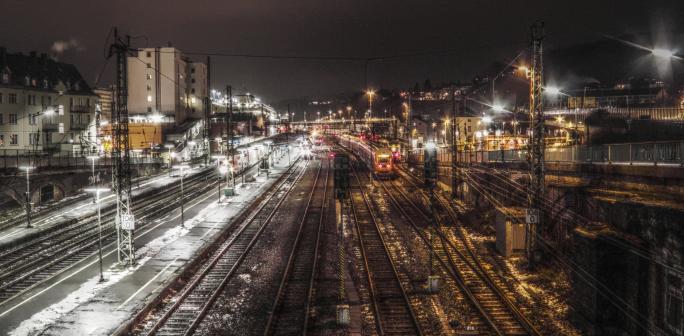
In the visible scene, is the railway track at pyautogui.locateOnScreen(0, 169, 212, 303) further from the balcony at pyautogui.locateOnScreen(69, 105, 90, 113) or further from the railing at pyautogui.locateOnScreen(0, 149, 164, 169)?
the balcony at pyautogui.locateOnScreen(69, 105, 90, 113)

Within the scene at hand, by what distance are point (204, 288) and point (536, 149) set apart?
41.8 ft

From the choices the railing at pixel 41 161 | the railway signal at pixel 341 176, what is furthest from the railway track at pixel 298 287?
the railing at pixel 41 161

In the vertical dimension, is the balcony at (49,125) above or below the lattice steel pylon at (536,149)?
above

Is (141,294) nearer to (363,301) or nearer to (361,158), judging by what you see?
(363,301)

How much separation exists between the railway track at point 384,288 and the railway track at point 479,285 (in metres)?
2.10

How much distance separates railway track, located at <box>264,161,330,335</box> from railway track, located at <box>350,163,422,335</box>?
2.06 metres

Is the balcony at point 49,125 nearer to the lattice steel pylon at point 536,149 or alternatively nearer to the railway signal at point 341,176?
the railway signal at point 341,176

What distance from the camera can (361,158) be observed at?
80.2m

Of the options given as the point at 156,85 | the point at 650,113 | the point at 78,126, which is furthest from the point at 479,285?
the point at 156,85

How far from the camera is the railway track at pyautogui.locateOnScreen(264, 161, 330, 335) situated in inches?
623

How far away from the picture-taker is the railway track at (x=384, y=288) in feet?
51.8

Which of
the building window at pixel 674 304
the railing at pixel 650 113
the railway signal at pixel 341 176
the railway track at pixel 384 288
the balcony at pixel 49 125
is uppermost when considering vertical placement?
the balcony at pixel 49 125

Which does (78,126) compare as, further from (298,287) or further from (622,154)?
(622,154)

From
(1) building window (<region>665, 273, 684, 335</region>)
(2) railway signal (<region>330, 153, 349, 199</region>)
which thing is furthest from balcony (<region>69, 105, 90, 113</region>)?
(1) building window (<region>665, 273, 684, 335</region>)
